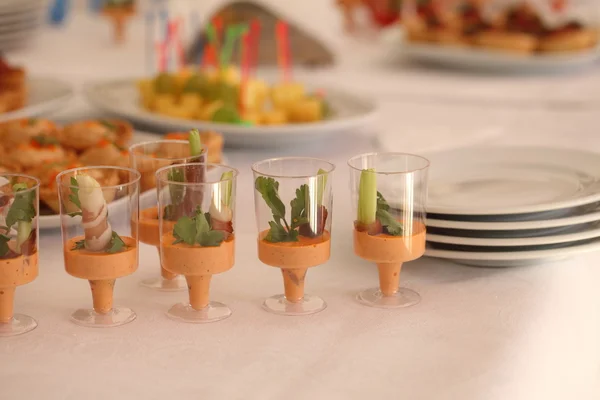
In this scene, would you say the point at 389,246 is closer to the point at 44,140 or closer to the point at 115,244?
the point at 115,244

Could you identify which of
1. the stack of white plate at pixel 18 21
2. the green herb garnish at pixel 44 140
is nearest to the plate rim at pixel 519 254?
the green herb garnish at pixel 44 140

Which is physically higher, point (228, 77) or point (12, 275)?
point (228, 77)

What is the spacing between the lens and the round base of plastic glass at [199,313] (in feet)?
3.33

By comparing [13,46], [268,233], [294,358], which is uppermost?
[13,46]

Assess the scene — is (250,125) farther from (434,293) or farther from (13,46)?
(13,46)

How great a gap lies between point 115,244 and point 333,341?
10.0 inches

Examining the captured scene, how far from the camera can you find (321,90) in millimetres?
2033

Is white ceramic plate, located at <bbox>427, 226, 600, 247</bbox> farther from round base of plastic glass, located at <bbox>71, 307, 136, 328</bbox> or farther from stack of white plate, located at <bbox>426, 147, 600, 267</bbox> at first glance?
round base of plastic glass, located at <bbox>71, 307, 136, 328</bbox>

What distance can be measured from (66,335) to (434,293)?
0.43m

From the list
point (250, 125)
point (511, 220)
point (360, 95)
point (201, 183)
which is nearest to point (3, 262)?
point (201, 183)

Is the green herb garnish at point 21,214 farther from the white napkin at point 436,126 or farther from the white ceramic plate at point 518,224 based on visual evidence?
the white napkin at point 436,126

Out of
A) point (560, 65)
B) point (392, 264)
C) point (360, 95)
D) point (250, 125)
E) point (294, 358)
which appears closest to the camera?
point (294, 358)

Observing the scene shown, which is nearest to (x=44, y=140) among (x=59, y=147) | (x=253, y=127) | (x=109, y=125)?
(x=59, y=147)

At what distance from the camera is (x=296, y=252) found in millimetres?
1011
